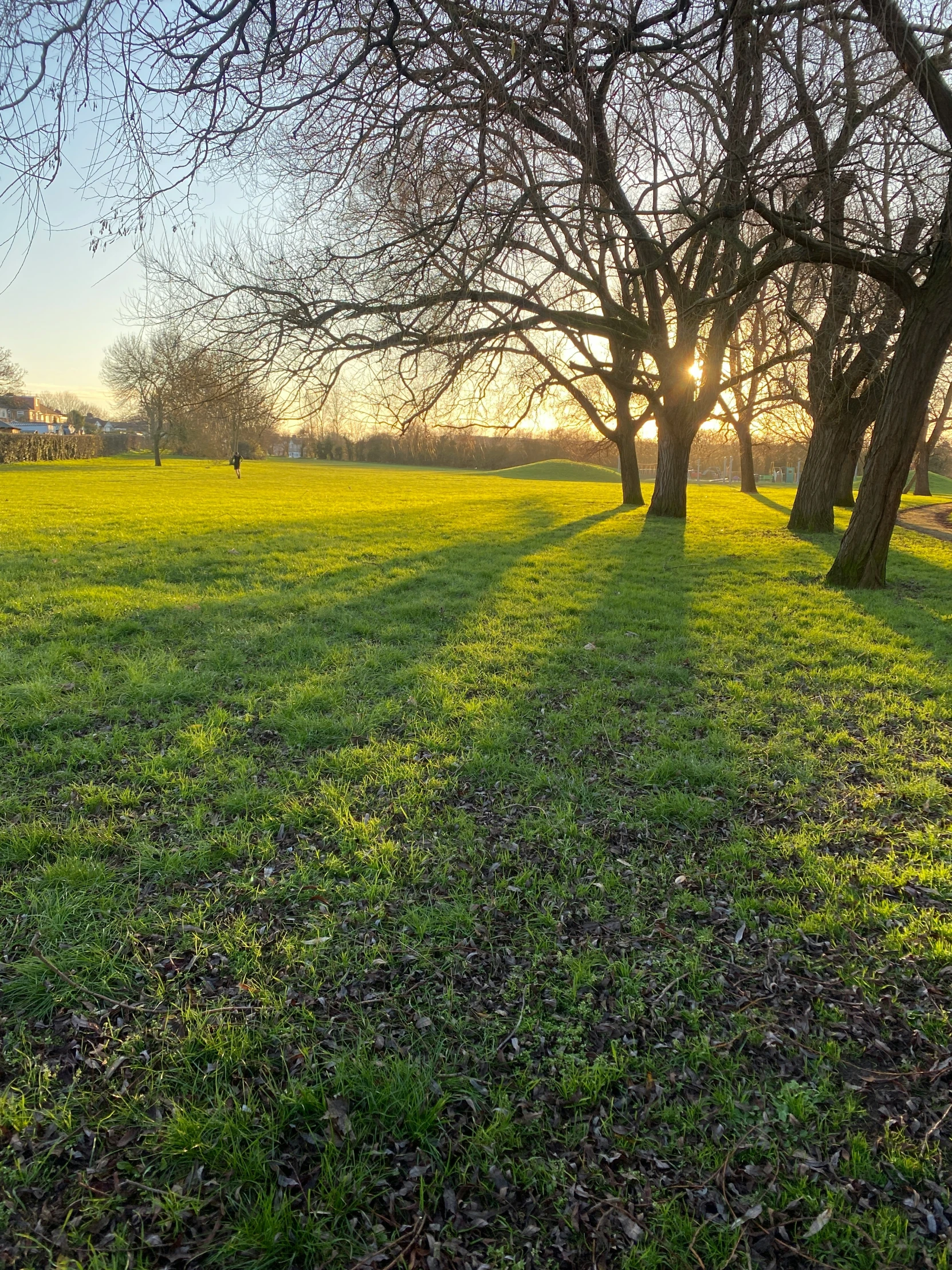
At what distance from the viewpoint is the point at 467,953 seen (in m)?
2.82

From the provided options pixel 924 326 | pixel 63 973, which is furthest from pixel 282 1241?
pixel 924 326

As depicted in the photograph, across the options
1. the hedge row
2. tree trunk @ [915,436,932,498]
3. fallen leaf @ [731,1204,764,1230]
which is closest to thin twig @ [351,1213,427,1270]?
fallen leaf @ [731,1204,764,1230]

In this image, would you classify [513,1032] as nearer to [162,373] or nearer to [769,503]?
[162,373]

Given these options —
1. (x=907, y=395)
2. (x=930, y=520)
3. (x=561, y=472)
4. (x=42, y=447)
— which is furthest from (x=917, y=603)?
(x=42, y=447)

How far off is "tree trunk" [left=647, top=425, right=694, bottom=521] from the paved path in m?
6.45

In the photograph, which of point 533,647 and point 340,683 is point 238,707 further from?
point 533,647

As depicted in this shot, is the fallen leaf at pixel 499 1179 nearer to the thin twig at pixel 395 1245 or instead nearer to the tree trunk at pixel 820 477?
the thin twig at pixel 395 1245

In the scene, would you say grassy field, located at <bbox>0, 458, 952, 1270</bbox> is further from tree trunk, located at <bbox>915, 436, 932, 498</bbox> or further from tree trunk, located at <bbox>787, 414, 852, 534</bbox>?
tree trunk, located at <bbox>915, 436, 932, 498</bbox>

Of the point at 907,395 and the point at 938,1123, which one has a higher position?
the point at 907,395

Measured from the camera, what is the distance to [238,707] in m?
5.04

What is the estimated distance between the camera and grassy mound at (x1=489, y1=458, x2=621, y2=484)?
188 feet

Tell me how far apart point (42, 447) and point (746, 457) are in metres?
47.3

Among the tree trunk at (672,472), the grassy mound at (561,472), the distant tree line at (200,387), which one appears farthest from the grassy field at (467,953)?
the grassy mound at (561,472)

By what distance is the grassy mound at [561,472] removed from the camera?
57.4 metres
